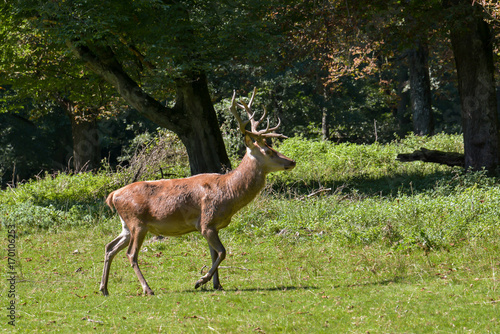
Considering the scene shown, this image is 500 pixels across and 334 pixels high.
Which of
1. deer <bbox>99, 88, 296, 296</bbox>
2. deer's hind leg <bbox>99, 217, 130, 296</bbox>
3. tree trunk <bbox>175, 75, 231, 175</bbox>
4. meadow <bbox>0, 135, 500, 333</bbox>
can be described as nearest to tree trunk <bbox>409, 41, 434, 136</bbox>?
meadow <bbox>0, 135, 500, 333</bbox>

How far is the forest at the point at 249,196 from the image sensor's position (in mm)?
7379

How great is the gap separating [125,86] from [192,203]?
26.1 feet

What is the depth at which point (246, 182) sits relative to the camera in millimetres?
8617

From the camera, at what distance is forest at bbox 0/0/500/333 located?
7379mm

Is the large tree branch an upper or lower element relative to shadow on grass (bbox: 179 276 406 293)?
upper

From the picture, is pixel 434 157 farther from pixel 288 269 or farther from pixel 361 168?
pixel 288 269

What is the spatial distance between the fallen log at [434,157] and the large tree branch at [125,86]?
248 inches

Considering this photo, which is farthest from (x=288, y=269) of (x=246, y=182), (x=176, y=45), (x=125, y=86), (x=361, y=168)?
(x=361, y=168)

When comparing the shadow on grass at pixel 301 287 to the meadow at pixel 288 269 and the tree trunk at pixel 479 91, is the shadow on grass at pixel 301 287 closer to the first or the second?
the meadow at pixel 288 269

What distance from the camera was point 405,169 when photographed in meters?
19.6

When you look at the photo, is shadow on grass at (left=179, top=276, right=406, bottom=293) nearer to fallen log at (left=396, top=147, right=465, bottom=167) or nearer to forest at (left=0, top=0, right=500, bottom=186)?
forest at (left=0, top=0, right=500, bottom=186)

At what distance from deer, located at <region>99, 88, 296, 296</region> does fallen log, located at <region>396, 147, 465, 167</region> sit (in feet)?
30.0

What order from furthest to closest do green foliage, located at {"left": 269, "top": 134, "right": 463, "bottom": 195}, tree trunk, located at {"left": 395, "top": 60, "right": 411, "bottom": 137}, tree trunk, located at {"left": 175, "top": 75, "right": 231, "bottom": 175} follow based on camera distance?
tree trunk, located at {"left": 395, "top": 60, "right": 411, "bottom": 137} → green foliage, located at {"left": 269, "top": 134, "right": 463, "bottom": 195} → tree trunk, located at {"left": 175, "top": 75, "right": 231, "bottom": 175}

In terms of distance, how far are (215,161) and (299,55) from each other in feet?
17.5
